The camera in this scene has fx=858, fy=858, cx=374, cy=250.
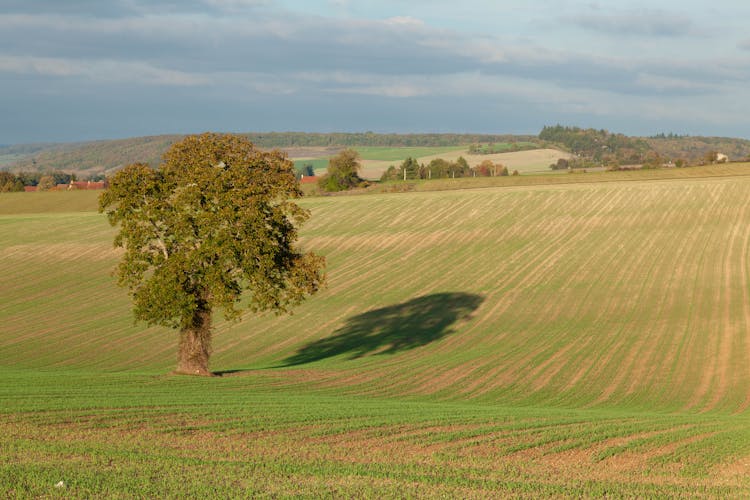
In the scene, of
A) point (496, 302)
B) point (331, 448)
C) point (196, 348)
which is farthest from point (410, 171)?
point (331, 448)

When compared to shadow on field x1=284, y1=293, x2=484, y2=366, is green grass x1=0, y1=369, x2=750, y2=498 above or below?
above

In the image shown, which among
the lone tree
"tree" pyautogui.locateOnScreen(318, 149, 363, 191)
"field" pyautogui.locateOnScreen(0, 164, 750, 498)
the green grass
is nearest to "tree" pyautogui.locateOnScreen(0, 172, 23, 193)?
"tree" pyautogui.locateOnScreen(318, 149, 363, 191)

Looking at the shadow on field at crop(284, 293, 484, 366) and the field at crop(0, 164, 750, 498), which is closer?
the field at crop(0, 164, 750, 498)

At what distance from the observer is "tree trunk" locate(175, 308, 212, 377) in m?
32.2

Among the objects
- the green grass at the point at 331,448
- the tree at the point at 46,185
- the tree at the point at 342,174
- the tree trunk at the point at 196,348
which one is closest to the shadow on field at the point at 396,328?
the tree trunk at the point at 196,348

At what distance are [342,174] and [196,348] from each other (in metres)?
93.8

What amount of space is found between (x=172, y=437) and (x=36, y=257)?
52.2 metres

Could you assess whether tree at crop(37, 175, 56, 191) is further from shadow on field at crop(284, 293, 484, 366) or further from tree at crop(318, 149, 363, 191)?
shadow on field at crop(284, 293, 484, 366)

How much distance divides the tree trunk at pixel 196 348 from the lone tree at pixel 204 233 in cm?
4

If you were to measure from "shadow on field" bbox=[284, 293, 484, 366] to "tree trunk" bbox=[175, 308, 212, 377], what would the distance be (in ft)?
21.3

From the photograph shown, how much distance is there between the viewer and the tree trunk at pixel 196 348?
1266 inches

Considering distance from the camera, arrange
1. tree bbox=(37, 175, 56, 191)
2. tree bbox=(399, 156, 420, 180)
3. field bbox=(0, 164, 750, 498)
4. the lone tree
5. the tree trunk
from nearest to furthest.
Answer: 1. field bbox=(0, 164, 750, 498)
2. the lone tree
3. the tree trunk
4. tree bbox=(37, 175, 56, 191)
5. tree bbox=(399, 156, 420, 180)

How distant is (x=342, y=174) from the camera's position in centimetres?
12500

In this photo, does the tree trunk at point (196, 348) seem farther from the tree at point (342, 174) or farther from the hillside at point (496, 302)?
the tree at point (342, 174)
